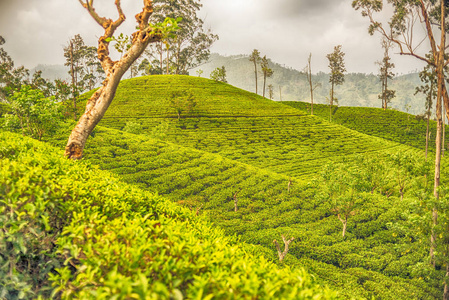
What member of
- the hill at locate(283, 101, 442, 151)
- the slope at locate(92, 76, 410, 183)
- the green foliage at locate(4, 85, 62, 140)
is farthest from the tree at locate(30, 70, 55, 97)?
the hill at locate(283, 101, 442, 151)

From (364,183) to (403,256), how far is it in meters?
4.29

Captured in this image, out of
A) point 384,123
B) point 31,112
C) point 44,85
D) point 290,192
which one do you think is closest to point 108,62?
point 31,112

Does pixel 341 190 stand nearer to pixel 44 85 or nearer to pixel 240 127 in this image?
pixel 240 127

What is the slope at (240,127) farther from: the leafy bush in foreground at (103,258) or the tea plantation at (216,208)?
the leafy bush in foreground at (103,258)

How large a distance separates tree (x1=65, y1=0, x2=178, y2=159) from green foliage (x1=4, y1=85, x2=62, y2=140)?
4137 millimetres

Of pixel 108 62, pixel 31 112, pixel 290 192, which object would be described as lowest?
pixel 290 192

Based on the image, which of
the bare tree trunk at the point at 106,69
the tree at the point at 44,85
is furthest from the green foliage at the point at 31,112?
the bare tree trunk at the point at 106,69

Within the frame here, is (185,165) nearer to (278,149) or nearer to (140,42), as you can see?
(140,42)

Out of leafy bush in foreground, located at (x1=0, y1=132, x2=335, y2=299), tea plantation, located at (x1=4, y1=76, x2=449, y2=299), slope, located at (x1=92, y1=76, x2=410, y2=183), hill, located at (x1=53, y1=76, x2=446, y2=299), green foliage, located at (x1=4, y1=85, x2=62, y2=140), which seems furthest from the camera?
slope, located at (x1=92, y1=76, x2=410, y2=183)

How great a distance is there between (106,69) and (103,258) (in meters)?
7.32

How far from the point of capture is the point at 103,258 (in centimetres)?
207

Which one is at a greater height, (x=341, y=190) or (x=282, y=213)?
(x=341, y=190)

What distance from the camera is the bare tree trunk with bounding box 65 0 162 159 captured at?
676 centimetres

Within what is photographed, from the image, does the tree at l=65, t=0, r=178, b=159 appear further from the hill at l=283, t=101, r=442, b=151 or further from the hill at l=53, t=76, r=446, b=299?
the hill at l=283, t=101, r=442, b=151
